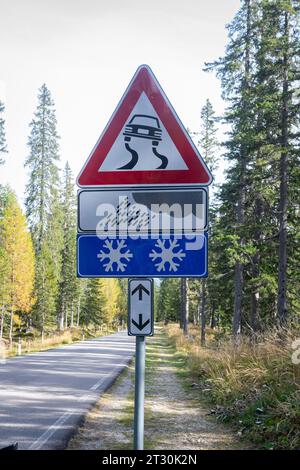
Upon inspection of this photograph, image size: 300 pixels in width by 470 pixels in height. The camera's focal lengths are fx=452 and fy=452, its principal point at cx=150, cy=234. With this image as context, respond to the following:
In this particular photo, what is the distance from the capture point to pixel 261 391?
8.55 metres

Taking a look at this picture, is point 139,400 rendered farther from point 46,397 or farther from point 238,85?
point 238,85

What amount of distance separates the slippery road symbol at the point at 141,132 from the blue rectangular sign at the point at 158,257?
1.80 ft

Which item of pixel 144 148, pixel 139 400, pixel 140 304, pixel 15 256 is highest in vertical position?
pixel 15 256

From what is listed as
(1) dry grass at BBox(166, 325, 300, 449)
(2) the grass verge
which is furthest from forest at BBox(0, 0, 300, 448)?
(2) the grass verge

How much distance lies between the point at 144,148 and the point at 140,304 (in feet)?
3.50

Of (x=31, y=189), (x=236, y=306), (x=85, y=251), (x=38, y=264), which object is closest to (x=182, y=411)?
(x=85, y=251)

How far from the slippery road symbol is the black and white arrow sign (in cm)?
80

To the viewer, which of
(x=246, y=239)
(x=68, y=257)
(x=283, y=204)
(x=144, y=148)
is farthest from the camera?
(x=68, y=257)

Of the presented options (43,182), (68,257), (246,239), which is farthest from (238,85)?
(68,257)

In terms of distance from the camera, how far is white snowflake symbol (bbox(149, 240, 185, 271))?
118 inches

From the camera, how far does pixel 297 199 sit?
61.2 feet

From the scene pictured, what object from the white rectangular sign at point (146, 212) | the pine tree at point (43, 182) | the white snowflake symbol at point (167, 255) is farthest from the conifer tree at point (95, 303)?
the white snowflake symbol at point (167, 255)

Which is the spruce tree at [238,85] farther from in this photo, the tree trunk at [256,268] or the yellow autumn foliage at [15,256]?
the yellow autumn foliage at [15,256]
